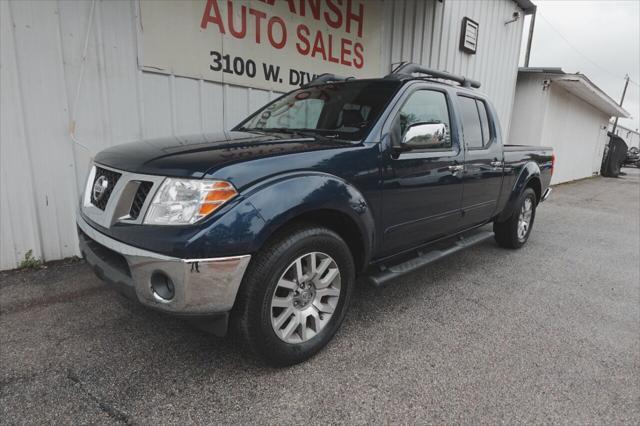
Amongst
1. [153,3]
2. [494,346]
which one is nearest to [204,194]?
[494,346]

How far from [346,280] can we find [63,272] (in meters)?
2.86

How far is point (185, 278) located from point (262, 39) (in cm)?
393

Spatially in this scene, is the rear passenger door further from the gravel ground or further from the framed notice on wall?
the framed notice on wall

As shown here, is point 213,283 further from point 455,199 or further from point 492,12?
point 492,12

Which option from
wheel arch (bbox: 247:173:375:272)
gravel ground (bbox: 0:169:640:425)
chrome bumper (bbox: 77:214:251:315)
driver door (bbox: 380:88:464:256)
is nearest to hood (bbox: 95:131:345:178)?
wheel arch (bbox: 247:173:375:272)

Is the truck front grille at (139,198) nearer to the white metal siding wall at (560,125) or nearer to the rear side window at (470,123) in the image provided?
the rear side window at (470,123)

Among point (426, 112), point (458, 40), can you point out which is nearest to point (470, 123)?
point (426, 112)

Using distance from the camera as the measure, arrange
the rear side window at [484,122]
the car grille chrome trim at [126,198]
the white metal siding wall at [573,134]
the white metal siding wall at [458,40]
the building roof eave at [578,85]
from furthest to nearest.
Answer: the white metal siding wall at [573,134], the building roof eave at [578,85], the white metal siding wall at [458,40], the rear side window at [484,122], the car grille chrome trim at [126,198]

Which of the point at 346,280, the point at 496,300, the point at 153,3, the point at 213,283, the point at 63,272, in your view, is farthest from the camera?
the point at 153,3

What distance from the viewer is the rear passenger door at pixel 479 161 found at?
355 centimetres

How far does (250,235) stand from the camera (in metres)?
1.89

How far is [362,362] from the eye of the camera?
2.36 metres

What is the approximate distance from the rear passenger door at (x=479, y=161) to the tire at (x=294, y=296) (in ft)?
5.65

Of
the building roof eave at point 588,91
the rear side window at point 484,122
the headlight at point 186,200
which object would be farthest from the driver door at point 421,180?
the building roof eave at point 588,91
